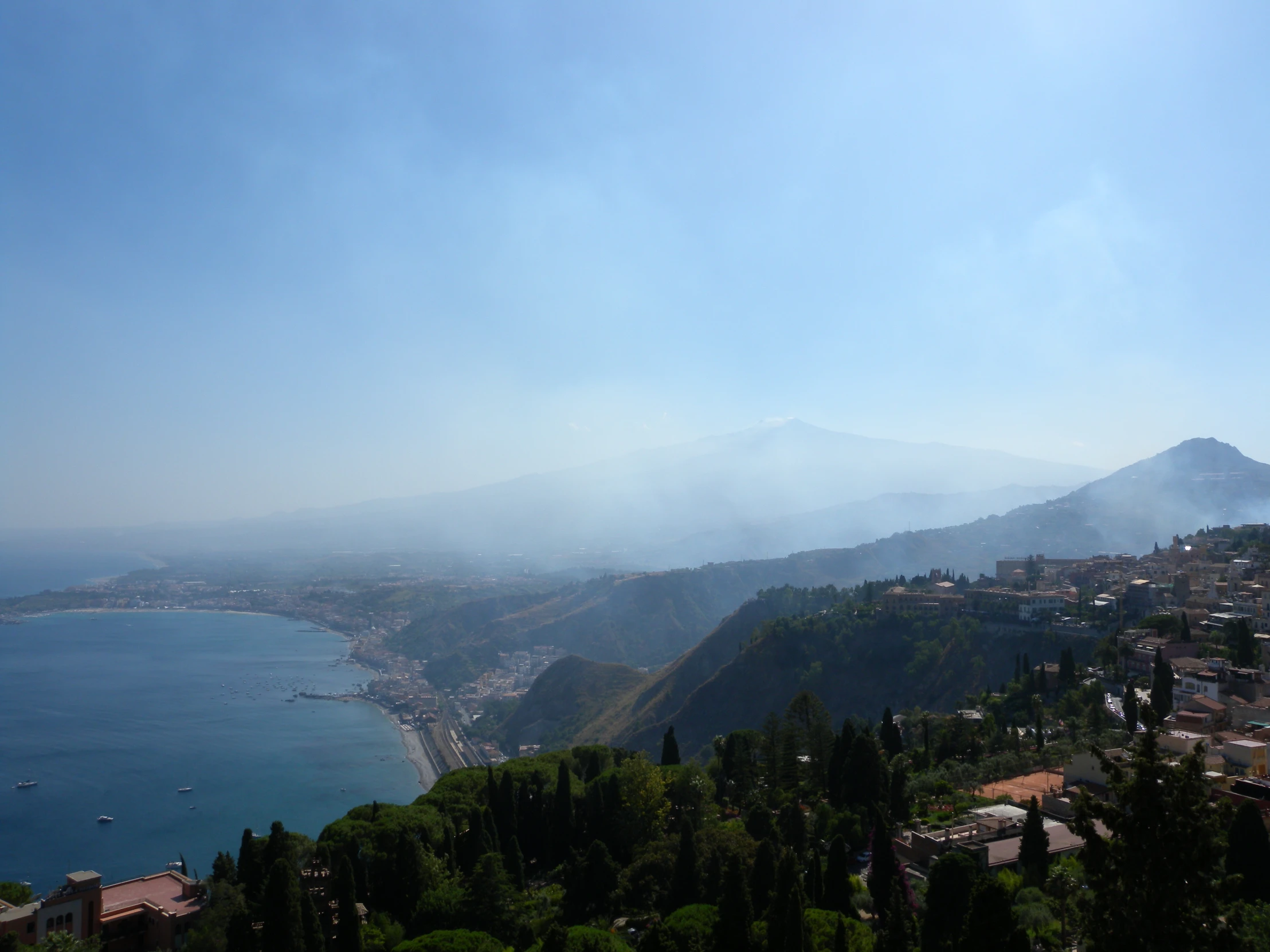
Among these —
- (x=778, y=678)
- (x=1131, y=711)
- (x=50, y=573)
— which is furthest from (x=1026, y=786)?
(x=50, y=573)

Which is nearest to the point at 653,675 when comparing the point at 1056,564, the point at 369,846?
the point at 1056,564

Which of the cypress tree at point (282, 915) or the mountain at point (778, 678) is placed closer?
the cypress tree at point (282, 915)

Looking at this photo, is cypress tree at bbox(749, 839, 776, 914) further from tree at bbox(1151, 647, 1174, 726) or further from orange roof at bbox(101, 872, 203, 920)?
tree at bbox(1151, 647, 1174, 726)

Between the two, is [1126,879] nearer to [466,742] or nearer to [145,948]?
[145,948]

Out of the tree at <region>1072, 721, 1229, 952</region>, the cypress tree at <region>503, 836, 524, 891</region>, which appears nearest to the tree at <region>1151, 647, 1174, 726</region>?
the cypress tree at <region>503, 836, 524, 891</region>

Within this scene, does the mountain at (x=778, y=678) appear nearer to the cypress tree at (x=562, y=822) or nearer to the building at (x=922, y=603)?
the building at (x=922, y=603)

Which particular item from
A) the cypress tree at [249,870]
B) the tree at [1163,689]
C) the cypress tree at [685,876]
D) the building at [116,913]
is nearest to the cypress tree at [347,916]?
the cypress tree at [249,870]

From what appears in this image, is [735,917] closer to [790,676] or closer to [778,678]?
[790,676]
